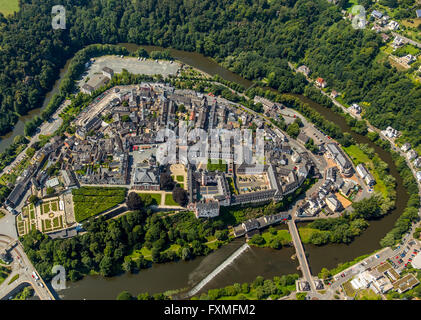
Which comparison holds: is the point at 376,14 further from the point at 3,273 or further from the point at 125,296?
the point at 3,273

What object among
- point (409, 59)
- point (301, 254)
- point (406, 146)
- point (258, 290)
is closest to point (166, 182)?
point (258, 290)

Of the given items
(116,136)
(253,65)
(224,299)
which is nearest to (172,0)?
(253,65)

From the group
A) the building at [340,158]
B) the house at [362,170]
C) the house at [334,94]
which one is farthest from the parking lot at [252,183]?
the house at [334,94]

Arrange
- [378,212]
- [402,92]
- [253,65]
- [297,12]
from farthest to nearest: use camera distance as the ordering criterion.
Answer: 1. [297,12]
2. [253,65]
3. [402,92]
4. [378,212]

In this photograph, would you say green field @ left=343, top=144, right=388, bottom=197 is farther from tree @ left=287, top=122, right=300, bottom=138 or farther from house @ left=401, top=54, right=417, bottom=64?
house @ left=401, top=54, right=417, bottom=64

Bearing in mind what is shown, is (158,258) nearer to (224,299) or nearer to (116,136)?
(224,299)

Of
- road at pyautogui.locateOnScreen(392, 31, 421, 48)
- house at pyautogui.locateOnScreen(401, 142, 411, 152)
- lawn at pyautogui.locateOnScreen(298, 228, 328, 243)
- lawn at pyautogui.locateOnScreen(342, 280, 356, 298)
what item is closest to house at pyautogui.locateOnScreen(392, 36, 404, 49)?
road at pyautogui.locateOnScreen(392, 31, 421, 48)
